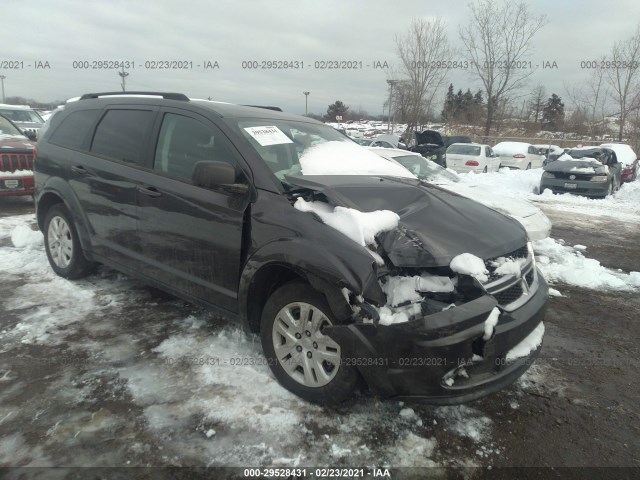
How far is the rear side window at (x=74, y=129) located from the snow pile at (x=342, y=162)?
2.31m

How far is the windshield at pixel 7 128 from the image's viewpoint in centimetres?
→ 879

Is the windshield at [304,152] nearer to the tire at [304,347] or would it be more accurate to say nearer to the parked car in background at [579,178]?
the tire at [304,347]

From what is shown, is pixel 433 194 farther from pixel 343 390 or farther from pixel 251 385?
pixel 251 385

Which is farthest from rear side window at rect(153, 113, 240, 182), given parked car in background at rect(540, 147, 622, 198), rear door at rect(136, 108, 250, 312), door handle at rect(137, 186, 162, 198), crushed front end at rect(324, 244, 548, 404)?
parked car in background at rect(540, 147, 622, 198)

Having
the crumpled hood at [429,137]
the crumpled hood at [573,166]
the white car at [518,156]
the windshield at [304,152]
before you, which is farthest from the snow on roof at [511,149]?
the windshield at [304,152]

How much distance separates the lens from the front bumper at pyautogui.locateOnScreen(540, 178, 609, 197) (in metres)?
Answer: 12.7

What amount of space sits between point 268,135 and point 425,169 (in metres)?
4.60

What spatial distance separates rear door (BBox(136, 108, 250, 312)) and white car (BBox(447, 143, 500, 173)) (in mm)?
14988

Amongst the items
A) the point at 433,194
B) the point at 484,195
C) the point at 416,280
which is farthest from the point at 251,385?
the point at 484,195

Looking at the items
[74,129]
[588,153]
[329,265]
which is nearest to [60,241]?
[74,129]

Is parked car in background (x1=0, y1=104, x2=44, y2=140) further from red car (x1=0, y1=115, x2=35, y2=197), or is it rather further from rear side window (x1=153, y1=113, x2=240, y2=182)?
rear side window (x1=153, y1=113, x2=240, y2=182)

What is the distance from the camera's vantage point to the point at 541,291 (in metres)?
2.96

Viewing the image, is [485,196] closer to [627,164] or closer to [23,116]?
[23,116]

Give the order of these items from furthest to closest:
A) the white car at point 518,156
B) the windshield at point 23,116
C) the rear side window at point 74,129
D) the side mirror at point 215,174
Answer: the white car at point 518,156, the windshield at point 23,116, the rear side window at point 74,129, the side mirror at point 215,174
